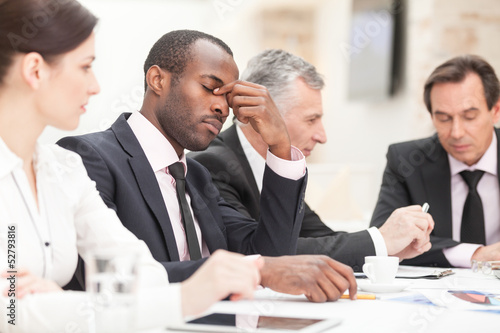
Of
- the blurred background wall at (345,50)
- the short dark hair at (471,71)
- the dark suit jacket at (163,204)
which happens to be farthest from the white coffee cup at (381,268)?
the blurred background wall at (345,50)

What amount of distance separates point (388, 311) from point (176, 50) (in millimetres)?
975

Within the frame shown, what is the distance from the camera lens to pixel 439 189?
2512mm

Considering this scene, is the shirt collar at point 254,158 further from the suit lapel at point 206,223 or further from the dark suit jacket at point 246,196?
the suit lapel at point 206,223

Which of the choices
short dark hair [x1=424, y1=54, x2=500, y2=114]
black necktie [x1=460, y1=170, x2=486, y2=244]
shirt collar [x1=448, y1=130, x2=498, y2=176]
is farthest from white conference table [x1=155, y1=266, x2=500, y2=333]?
short dark hair [x1=424, y1=54, x2=500, y2=114]

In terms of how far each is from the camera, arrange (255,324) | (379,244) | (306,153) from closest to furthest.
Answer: (255,324) < (379,244) < (306,153)

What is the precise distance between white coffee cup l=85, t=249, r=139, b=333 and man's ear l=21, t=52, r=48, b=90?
38 centimetres

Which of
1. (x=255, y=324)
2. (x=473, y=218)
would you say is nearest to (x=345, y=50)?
(x=473, y=218)

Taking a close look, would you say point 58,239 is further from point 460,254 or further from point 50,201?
point 460,254

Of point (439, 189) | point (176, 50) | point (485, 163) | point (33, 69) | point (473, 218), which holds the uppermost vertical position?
point (176, 50)

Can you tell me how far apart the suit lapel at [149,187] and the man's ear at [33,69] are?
56 centimetres

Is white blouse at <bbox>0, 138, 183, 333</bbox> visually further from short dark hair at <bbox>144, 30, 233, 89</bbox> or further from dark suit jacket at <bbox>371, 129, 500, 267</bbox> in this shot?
dark suit jacket at <bbox>371, 129, 500, 267</bbox>

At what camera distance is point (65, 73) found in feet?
3.59

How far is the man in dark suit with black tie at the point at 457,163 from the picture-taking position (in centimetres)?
247

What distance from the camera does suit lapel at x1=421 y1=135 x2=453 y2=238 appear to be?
2471 millimetres
